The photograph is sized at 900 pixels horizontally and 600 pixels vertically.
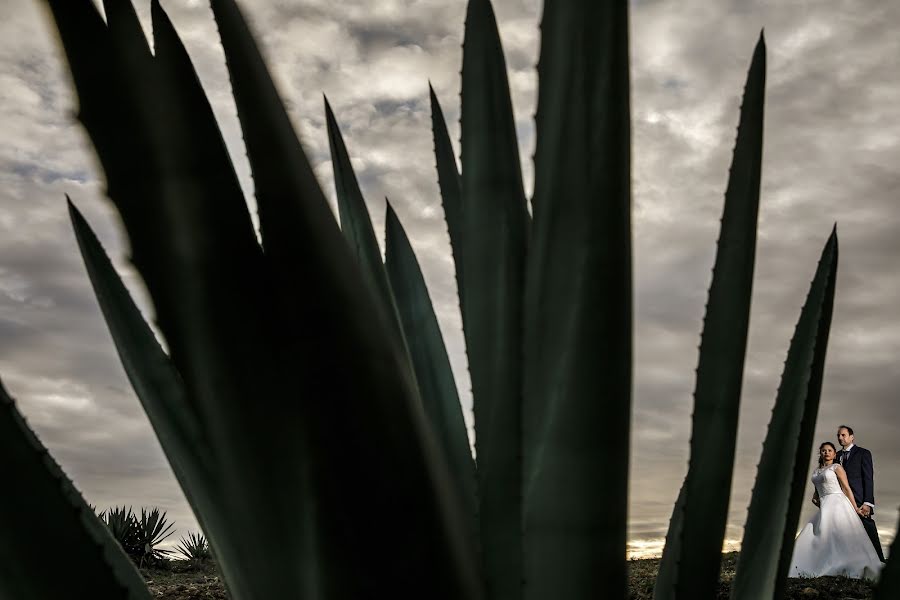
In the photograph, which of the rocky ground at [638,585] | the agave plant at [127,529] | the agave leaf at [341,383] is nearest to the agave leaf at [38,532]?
the agave leaf at [341,383]

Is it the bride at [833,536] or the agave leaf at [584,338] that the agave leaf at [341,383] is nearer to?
the agave leaf at [584,338]

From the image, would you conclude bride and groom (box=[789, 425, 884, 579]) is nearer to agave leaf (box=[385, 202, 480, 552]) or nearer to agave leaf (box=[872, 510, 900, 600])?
agave leaf (box=[385, 202, 480, 552])

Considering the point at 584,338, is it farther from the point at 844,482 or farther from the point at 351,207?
the point at 844,482

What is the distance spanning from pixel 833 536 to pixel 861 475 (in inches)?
29.8

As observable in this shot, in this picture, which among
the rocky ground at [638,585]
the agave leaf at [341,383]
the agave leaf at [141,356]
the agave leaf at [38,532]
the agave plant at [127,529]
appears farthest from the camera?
the agave plant at [127,529]

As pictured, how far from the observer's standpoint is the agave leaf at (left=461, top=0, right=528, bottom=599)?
928mm

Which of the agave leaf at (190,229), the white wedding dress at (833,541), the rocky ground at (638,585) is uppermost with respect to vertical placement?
the agave leaf at (190,229)

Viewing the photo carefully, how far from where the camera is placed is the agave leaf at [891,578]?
0.76 m

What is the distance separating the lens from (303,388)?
66 cm

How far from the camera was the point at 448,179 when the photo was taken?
1.49 meters

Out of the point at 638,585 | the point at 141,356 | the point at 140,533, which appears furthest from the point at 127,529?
the point at 141,356

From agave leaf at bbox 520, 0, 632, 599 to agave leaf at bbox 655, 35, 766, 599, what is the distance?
0.97 ft

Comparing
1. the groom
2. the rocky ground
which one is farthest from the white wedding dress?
the rocky ground

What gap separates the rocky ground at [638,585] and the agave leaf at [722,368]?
141 inches
